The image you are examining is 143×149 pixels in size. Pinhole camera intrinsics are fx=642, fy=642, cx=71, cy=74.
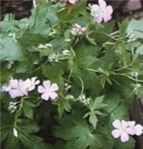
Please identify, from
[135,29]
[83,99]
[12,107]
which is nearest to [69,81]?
[83,99]

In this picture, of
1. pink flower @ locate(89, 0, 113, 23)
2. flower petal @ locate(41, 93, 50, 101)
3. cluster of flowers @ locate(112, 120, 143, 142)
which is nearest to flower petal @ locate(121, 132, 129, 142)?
cluster of flowers @ locate(112, 120, 143, 142)

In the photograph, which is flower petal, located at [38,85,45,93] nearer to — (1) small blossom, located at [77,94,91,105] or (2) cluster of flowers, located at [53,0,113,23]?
(1) small blossom, located at [77,94,91,105]

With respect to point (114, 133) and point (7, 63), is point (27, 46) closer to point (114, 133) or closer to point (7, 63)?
point (7, 63)

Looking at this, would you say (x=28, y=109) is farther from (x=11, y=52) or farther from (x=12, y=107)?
(x=11, y=52)

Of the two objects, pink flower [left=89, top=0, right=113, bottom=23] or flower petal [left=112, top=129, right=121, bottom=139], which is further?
pink flower [left=89, top=0, right=113, bottom=23]

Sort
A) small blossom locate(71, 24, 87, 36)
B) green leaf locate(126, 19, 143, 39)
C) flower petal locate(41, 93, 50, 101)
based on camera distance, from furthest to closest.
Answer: green leaf locate(126, 19, 143, 39)
small blossom locate(71, 24, 87, 36)
flower petal locate(41, 93, 50, 101)

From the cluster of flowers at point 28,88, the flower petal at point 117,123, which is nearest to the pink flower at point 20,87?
the cluster of flowers at point 28,88

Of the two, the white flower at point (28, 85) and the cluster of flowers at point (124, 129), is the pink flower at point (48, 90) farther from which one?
the cluster of flowers at point (124, 129)

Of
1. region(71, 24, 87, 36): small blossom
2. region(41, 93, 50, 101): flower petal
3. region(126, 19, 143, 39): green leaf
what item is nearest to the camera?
region(41, 93, 50, 101): flower petal
